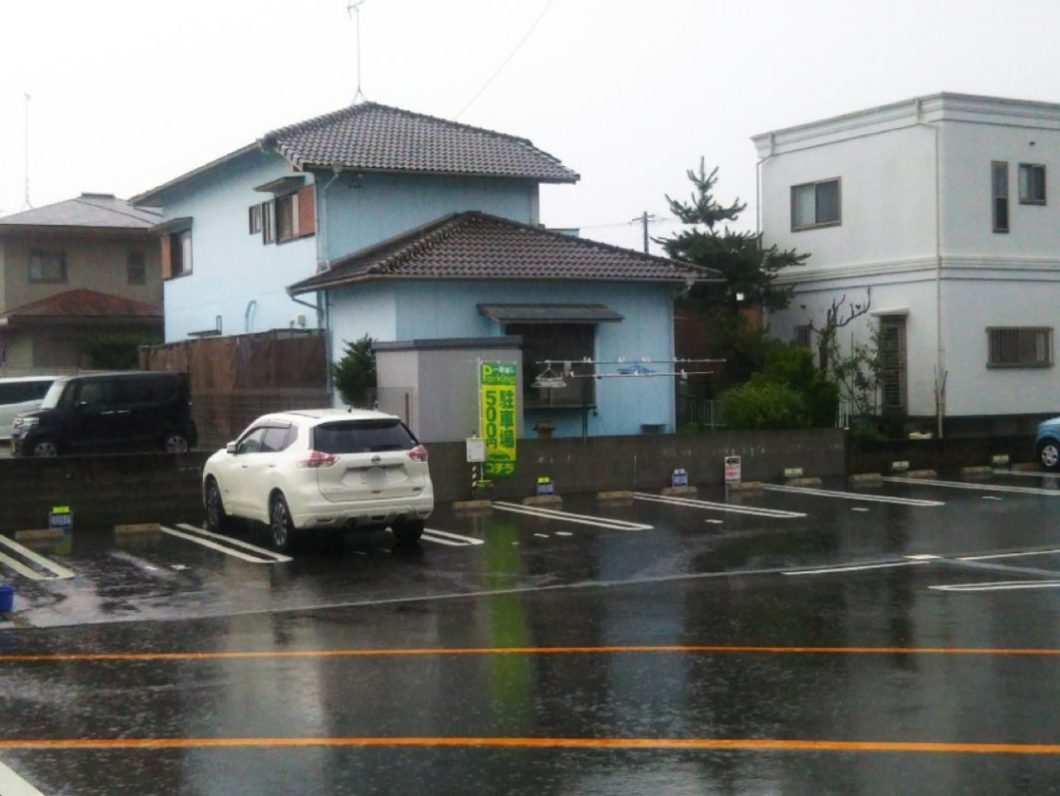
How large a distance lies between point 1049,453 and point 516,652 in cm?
1933

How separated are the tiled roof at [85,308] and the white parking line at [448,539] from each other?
91.6ft

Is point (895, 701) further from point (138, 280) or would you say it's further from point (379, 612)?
point (138, 280)

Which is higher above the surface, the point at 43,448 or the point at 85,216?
the point at 85,216

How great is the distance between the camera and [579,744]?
7871 millimetres

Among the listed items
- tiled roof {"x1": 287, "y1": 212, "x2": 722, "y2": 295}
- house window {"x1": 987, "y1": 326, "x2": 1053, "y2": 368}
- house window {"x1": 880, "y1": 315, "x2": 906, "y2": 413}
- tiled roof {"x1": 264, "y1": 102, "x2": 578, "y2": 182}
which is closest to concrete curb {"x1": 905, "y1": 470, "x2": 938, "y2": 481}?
house window {"x1": 880, "y1": 315, "x2": 906, "y2": 413}

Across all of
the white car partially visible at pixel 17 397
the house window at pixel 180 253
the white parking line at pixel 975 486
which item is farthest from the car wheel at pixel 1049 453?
the house window at pixel 180 253

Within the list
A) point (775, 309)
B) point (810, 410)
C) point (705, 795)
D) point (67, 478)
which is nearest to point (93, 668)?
point (705, 795)

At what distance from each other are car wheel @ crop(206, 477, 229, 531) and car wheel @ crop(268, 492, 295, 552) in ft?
7.07

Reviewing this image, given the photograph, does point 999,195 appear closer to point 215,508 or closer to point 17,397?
point 215,508

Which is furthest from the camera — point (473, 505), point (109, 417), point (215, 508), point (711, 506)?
point (109, 417)

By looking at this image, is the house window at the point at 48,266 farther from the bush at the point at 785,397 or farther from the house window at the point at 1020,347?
the house window at the point at 1020,347

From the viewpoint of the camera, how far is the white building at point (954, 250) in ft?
97.7

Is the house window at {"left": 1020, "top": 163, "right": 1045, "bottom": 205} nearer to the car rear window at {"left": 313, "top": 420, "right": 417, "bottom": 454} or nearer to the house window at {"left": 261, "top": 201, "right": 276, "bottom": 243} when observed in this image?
the house window at {"left": 261, "top": 201, "right": 276, "bottom": 243}

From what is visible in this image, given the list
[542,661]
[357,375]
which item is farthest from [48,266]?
[542,661]
